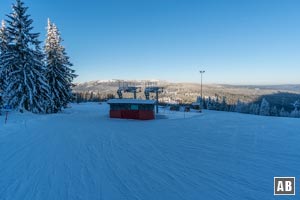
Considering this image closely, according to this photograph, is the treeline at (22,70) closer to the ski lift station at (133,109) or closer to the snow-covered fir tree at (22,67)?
the snow-covered fir tree at (22,67)

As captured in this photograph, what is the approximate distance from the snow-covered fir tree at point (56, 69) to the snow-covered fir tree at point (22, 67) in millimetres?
3849

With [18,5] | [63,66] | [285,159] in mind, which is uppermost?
[18,5]

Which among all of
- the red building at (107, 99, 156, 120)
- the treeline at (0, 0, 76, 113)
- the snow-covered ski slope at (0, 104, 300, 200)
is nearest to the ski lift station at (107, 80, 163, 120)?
the red building at (107, 99, 156, 120)

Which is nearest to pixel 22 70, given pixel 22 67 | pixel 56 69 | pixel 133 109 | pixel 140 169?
pixel 22 67

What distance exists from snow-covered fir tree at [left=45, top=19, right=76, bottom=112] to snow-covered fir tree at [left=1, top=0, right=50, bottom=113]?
3.85m

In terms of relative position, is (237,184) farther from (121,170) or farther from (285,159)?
(285,159)

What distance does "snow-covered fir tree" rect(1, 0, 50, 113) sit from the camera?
23.6 metres

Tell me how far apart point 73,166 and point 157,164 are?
9.75 ft

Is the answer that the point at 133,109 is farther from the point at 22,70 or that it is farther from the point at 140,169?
the point at 140,169

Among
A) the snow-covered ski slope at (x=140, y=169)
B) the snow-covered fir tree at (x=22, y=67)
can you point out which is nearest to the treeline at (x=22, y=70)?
the snow-covered fir tree at (x=22, y=67)

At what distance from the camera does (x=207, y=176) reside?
6.47 metres

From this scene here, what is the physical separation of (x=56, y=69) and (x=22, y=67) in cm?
652

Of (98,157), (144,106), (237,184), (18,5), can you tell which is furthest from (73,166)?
→ (18,5)

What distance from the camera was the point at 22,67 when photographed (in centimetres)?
2434
